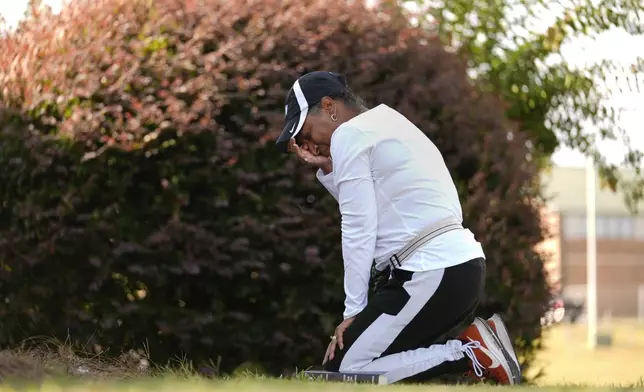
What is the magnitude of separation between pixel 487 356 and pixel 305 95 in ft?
5.54

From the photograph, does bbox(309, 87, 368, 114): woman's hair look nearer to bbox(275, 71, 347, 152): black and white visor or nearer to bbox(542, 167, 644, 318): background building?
bbox(275, 71, 347, 152): black and white visor

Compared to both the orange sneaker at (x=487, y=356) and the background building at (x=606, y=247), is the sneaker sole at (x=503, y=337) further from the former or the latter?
the background building at (x=606, y=247)

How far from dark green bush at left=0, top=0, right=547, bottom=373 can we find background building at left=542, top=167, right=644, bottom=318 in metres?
61.6

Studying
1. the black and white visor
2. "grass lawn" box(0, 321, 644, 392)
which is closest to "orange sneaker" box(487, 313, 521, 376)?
"grass lawn" box(0, 321, 644, 392)

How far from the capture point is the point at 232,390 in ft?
13.3

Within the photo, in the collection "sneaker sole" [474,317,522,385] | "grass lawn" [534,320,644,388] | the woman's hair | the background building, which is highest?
the woman's hair

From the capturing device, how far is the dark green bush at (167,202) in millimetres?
7066

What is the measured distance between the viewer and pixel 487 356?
5473 mm

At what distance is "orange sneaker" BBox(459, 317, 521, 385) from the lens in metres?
5.43

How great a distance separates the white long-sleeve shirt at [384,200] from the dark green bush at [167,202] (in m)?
1.86

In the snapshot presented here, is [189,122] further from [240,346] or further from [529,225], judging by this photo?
[529,225]

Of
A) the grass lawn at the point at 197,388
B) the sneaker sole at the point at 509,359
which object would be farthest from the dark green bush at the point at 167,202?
the grass lawn at the point at 197,388

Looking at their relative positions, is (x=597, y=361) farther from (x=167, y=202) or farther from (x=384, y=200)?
A: (x=384, y=200)

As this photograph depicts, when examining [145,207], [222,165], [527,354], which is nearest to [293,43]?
[222,165]
